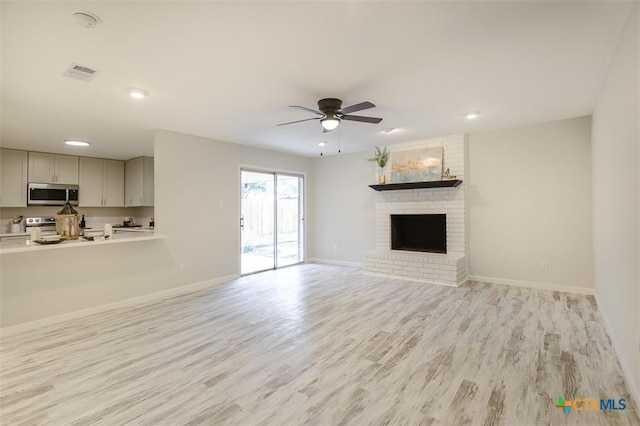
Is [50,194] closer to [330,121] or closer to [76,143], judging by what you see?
[76,143]

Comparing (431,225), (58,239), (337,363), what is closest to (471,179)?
(431,225)

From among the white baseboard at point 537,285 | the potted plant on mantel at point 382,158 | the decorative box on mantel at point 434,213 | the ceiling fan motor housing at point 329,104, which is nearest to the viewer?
the ceiling fan motor housing at point 329,104

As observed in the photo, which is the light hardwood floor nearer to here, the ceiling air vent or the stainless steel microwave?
the ceiling air vent

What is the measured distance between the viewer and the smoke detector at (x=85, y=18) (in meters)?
1.81

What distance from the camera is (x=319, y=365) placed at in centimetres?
237

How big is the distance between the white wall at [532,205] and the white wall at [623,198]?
121 cm

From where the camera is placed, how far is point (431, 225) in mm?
5504

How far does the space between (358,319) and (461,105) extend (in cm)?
279

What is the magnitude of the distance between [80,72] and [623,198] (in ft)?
14.6

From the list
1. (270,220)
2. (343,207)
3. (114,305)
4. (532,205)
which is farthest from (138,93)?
(532,205)

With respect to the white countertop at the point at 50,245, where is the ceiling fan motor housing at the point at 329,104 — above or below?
above

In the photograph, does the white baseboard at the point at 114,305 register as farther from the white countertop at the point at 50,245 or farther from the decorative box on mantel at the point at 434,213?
the decorative box on mantel at the point at 434,213

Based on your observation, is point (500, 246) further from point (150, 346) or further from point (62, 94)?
point (62, 94)

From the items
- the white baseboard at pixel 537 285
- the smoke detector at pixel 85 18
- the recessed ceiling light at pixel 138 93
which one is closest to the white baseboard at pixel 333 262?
the white baseboard at pixel 537 285
